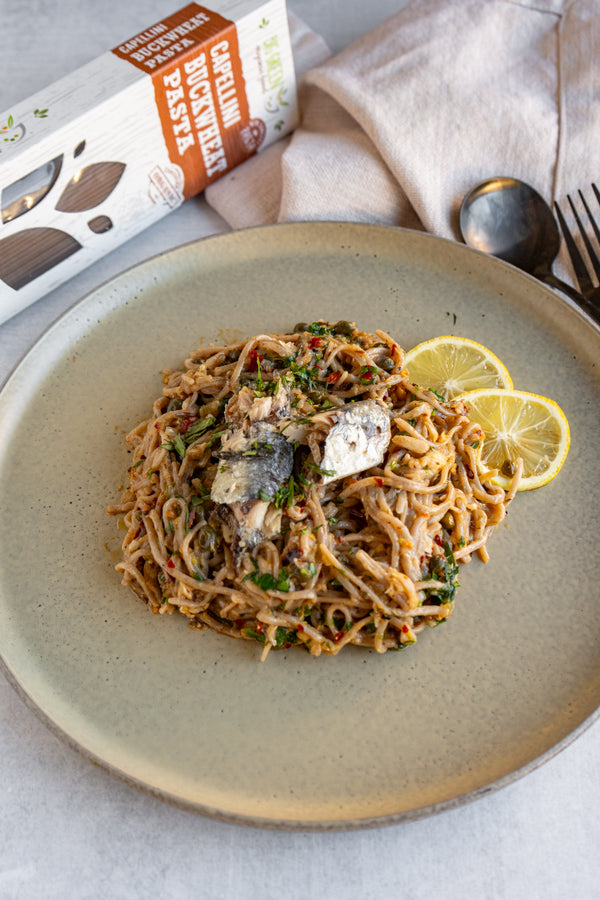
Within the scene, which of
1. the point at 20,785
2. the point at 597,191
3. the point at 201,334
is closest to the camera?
the point at 20,785

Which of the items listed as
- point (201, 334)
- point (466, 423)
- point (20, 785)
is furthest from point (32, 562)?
point (466, 423)

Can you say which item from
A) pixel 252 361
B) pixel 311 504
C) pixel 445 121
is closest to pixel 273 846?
pixel 311 504

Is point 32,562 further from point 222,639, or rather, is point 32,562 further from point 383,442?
point 383,442

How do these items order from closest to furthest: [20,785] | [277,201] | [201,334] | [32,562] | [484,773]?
[484,773] → [20,785] → [32,562] → [201,334] → [277,201]

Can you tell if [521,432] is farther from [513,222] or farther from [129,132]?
[129,132]

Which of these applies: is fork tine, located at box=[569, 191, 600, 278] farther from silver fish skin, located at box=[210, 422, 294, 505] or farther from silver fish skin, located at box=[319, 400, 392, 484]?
silver fish skin, located at box=[210, 422, 294, 505]

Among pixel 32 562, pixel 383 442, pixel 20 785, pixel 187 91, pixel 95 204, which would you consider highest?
pixel 187 91

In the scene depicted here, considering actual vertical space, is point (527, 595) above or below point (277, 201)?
below

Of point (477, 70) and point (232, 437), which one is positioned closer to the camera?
point (232, 437)

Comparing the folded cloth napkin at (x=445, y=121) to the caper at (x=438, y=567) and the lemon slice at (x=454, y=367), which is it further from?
the caper at (x=438, y=567)
